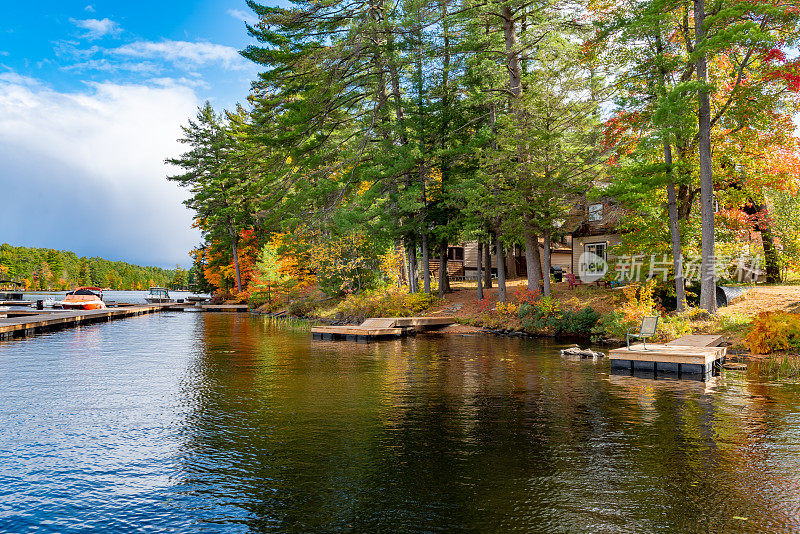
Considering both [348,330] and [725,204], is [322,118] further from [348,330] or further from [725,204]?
[725,204]

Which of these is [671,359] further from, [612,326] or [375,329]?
[375,329]

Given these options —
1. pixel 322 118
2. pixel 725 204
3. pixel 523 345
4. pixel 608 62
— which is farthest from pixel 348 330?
pixel 725 204

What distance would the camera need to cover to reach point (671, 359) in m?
14.5

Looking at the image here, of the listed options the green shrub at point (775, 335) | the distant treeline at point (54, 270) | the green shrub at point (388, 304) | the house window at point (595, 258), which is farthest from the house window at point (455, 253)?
the distant treeline at point (54, 270)

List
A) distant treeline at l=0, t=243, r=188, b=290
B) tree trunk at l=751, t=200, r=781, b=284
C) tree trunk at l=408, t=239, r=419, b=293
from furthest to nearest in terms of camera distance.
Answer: distant treeline at l=0, t=243, r=188, b=290, tree trunk at l=408, t=239, r=419, b=293, tree trunk at l=751, t=200, r=781, b=284

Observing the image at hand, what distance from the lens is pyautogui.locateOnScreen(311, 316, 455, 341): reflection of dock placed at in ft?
81.3

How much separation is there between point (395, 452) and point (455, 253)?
4131cm

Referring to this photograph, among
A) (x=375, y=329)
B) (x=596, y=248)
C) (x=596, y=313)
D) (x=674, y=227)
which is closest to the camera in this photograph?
(x=674, y=227)

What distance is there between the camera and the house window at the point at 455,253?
48.3 meters

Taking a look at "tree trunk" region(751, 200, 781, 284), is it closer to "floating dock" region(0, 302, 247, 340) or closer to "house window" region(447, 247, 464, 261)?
"house window" region(447, 247, 464, 261)

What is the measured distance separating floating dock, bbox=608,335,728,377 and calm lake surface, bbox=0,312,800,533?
562 mm

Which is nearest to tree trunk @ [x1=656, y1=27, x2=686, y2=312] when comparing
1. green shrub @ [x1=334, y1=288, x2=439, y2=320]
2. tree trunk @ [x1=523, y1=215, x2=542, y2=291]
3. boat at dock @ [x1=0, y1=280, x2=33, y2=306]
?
tree trunk @ [x1=523, y1=215, x2=542, y2=291]
